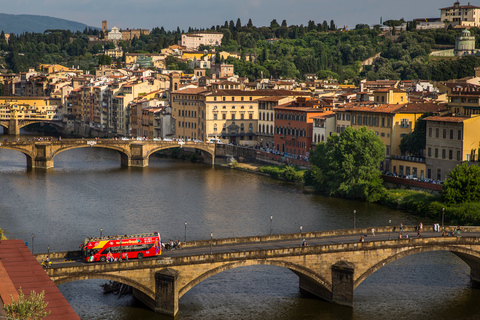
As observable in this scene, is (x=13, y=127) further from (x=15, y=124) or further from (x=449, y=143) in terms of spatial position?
(x=449, y=143)

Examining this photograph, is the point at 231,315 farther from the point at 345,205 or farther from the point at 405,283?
the point at 345,205

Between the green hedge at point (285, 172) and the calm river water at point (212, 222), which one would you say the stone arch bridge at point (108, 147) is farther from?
the green hedge at point (285, 172)

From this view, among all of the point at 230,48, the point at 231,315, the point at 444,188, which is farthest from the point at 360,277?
the point at 230,48

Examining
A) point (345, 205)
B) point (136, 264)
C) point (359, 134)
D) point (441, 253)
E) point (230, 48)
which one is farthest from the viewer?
point (230, 48)

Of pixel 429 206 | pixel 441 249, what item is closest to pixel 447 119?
pixel 429 206

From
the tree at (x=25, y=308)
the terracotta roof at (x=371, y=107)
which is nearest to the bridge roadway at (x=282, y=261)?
the tree at (x=25, y=308)

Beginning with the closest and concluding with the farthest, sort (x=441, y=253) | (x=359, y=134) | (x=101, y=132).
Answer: (x=441, y=253) → (x=359, y=134) → (x=101, y=132)

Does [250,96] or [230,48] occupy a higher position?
[230,48]
